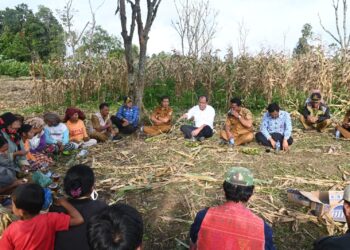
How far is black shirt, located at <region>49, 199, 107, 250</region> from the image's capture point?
2484 mm

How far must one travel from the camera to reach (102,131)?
789 cm

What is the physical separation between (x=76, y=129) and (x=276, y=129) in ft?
12.9

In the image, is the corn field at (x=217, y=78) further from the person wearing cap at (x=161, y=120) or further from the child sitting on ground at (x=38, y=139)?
the child sitting on ground at (x=38, y=139)

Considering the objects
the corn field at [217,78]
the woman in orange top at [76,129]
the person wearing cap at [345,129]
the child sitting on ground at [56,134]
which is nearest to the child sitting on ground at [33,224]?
the child sitting on ground at [56,134]

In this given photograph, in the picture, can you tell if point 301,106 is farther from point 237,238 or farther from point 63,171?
point 237,238

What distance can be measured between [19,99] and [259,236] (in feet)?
41.8

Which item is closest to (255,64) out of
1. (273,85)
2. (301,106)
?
(273,85)

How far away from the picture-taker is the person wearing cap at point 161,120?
8258mm

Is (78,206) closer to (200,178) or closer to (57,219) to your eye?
(57,219)

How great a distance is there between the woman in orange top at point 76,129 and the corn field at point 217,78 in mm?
3705

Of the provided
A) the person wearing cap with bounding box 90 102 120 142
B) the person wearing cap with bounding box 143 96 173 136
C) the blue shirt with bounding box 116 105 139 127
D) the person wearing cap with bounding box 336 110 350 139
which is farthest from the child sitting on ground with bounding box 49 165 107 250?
the person wearing cap with bounding box 336 110 350 139

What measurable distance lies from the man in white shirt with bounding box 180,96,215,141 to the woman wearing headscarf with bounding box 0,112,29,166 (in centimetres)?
353

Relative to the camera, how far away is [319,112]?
323 inches

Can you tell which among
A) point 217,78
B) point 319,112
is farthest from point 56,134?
point 319,112
